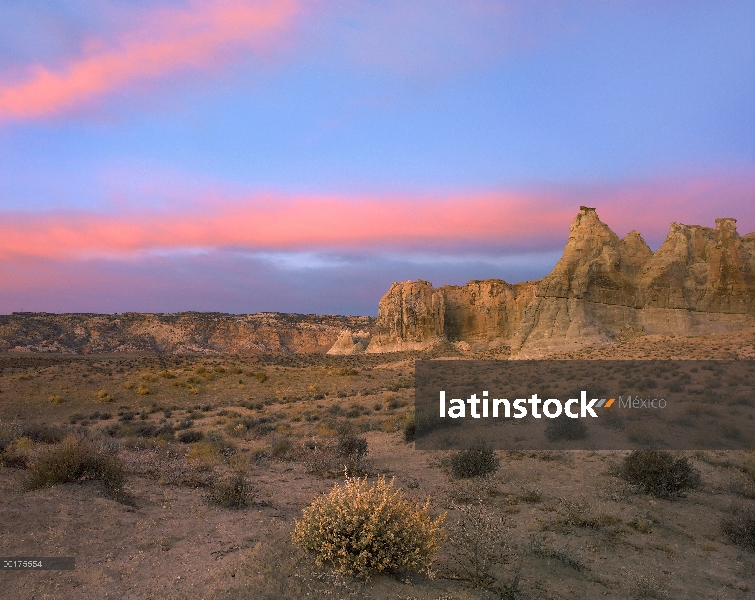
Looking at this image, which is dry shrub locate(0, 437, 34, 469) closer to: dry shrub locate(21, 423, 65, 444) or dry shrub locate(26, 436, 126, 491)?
dry shrub locate(26, 436, 126, 491)

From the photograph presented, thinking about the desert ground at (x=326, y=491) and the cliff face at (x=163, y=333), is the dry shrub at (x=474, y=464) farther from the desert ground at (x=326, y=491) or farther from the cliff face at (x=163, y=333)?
the cliff face at (x=163, y=333)

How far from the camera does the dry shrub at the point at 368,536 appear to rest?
4918mm

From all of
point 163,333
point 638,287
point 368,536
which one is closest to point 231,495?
point 368,536

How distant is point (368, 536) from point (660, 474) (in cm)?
681

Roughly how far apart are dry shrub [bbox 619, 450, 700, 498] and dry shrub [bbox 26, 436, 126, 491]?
30.4 ft

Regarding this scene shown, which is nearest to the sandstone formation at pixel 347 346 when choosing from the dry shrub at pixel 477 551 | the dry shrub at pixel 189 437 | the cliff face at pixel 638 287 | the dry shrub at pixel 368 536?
the cliff face at pixel 638 287

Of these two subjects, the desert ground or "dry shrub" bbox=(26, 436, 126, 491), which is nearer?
the desert ground

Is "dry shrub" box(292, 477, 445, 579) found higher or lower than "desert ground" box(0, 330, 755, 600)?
higher

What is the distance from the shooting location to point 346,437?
485 inches

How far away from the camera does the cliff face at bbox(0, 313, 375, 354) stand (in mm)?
72750

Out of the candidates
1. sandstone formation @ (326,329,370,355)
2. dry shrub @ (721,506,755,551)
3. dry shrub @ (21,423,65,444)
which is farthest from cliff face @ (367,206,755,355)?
dry shrub @ (21,423,65,444)

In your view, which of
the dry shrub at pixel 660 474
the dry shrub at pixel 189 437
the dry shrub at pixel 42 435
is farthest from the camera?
the dry shrub at pixel 189 437

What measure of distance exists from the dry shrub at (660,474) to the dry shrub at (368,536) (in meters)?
5.77

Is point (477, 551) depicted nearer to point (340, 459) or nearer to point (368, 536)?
Answer: point (368, 536)
